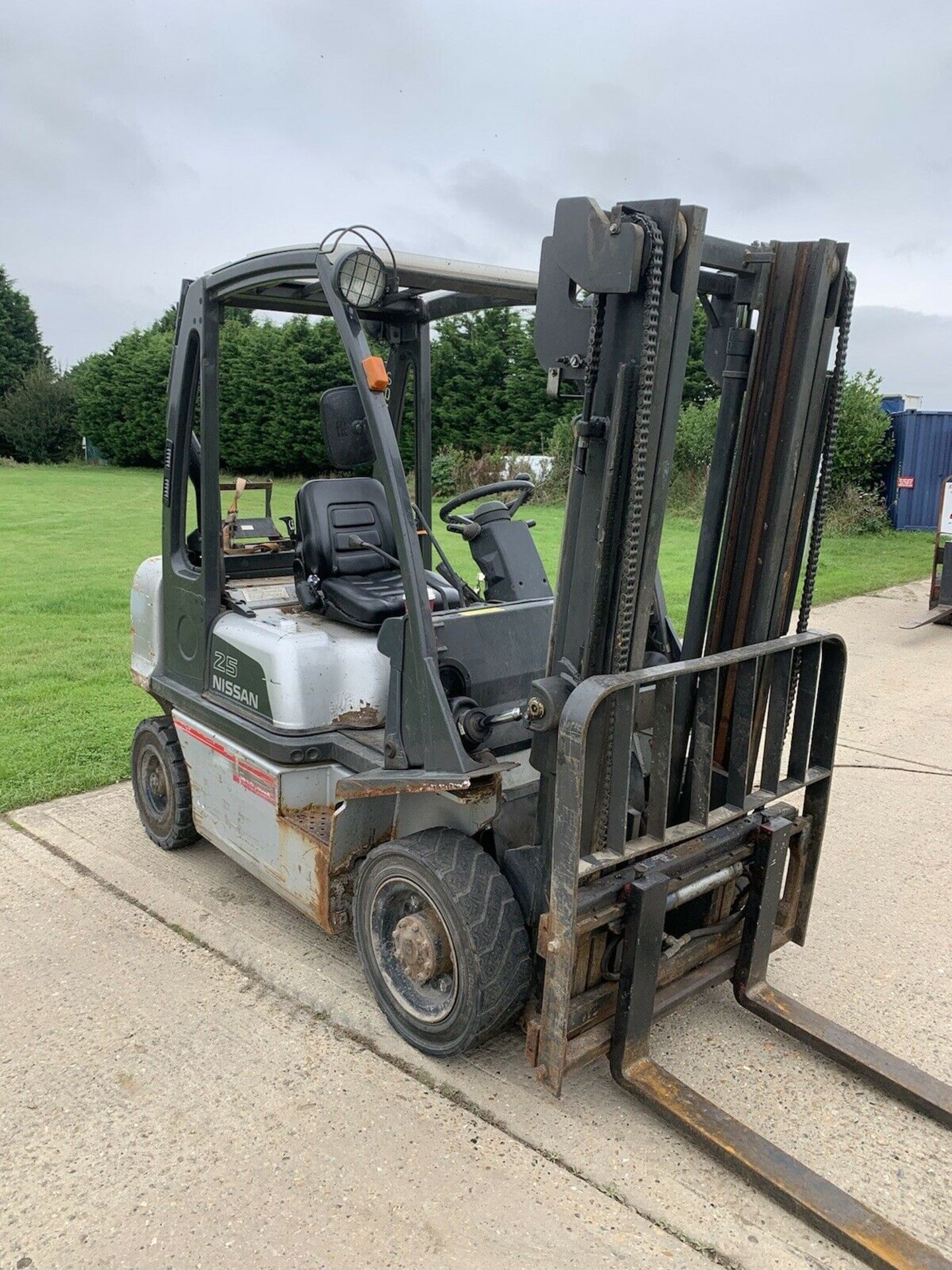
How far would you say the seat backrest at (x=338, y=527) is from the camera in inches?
153

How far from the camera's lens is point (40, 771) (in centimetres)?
559

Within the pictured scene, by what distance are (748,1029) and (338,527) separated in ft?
7.73

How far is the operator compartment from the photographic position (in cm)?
348

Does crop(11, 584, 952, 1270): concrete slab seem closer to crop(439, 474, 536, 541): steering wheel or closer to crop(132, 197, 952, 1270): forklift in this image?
crop(132, 197, 952, 1270): forklift

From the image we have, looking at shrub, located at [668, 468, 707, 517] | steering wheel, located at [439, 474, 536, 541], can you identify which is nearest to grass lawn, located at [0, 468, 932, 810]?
shrub, located at [668, 468, 707, 517]

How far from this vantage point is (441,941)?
2994mm

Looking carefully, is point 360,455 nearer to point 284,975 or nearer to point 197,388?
point 197,388

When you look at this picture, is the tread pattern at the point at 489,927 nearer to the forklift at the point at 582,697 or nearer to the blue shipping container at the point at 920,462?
the forklift at the point at 582,697

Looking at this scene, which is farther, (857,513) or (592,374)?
(857,513)

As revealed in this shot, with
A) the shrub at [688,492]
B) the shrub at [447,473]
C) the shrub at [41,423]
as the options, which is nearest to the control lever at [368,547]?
the shrub at [688,492]

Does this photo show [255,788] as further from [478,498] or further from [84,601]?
[84,601]

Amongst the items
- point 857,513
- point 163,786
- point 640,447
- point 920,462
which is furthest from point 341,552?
point 920,462

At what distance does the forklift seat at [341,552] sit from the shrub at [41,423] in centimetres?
4192

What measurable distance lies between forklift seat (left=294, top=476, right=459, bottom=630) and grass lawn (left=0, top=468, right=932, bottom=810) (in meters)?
1.71
